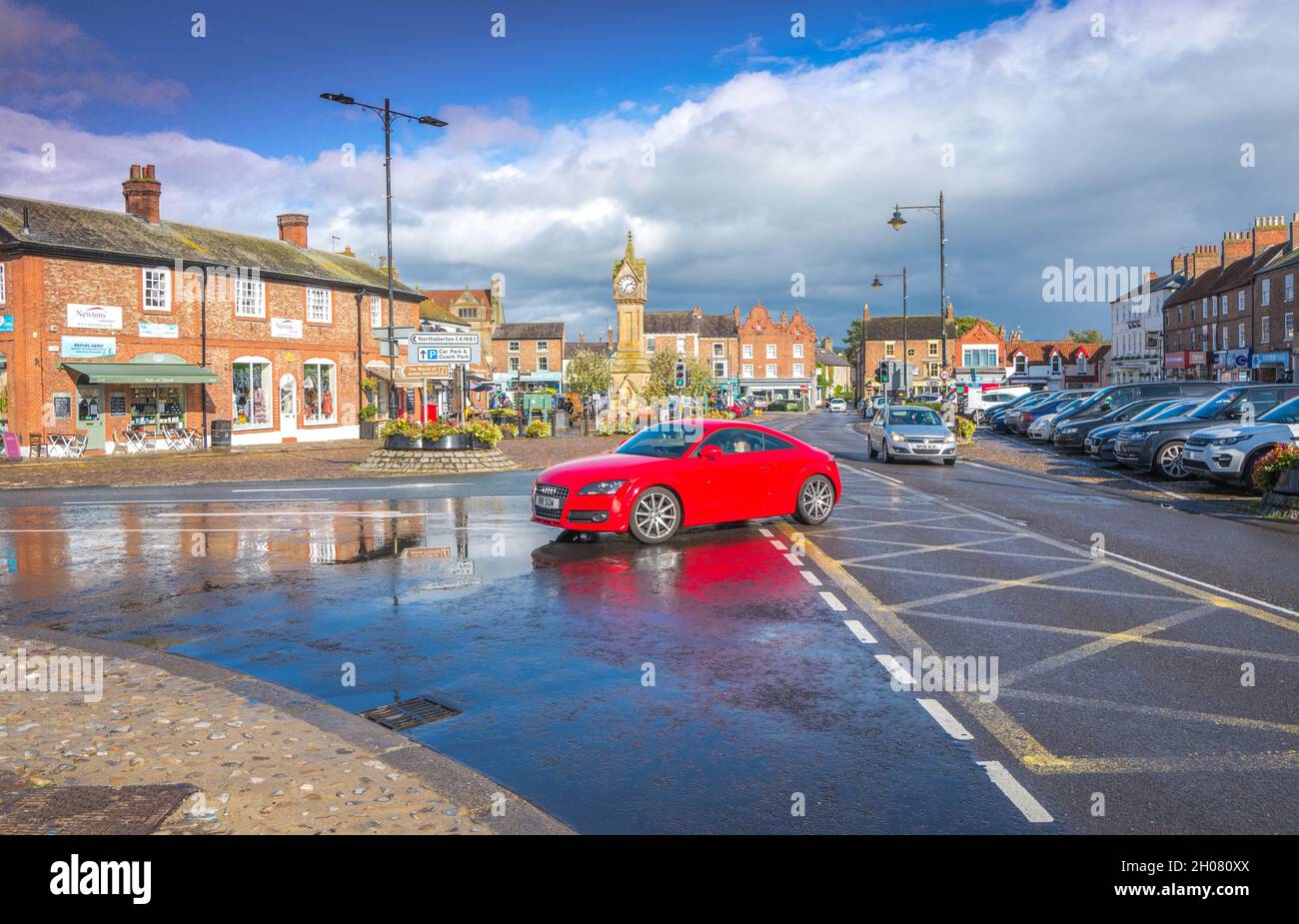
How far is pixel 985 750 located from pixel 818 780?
1.00 meters

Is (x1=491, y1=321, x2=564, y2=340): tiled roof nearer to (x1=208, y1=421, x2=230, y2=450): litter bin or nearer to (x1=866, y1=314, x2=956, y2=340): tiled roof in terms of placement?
(x1=866, y1=314, x2=956, y2=340): tiled roof

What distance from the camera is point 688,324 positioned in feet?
354

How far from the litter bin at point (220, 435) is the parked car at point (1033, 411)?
30472 millimetres

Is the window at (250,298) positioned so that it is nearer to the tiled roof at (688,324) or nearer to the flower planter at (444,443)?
the flower planter at (444,443)

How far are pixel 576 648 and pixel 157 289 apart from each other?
33444 millimetres

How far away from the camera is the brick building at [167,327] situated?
1233 inches

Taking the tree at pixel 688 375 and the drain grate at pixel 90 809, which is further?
the tree at pixel 688 375

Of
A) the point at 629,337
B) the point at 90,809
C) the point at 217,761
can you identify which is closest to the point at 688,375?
the point at 629,337

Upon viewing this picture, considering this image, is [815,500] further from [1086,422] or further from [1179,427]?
[1086,422]

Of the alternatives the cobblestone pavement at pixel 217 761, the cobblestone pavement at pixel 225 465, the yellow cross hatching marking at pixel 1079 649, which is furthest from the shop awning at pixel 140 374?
the cobblestone pavement at pixel 217 761

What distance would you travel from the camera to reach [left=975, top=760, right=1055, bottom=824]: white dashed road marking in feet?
13.8

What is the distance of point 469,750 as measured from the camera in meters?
5.08

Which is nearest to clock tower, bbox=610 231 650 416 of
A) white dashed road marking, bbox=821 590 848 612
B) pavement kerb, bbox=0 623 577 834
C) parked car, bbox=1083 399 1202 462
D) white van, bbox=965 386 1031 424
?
parked car, bbox=1083 399 1202 462
